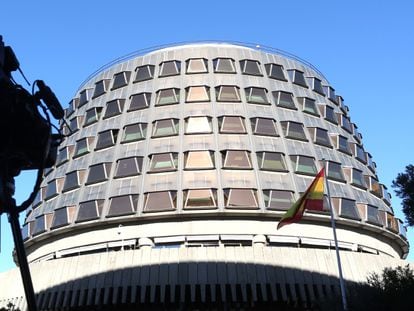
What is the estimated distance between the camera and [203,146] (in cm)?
3875

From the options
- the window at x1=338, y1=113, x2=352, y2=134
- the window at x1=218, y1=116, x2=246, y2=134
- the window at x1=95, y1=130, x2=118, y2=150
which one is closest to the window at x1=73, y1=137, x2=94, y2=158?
the window at x1=95, y1=130, x2=118, y2=150

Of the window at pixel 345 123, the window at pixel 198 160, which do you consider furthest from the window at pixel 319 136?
the window at pixel 198 160

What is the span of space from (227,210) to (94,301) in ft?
36.2

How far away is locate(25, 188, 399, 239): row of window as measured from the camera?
35.6 m

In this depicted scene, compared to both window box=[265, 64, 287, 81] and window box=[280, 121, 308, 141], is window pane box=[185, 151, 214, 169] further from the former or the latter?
window box=[265, 64, 287, 81]

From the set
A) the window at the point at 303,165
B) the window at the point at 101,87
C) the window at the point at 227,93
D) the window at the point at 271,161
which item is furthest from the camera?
the window at the point at 101,87

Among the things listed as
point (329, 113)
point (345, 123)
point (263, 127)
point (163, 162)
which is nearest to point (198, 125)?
point (163, 162)

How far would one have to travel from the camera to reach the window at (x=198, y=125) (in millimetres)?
39906

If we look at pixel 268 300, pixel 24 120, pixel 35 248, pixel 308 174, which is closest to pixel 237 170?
pixel 308 174

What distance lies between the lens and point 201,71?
44094 mm

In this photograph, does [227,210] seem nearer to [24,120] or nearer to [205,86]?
[205,86]

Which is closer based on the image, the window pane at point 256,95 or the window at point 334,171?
A: the window at point 334,171

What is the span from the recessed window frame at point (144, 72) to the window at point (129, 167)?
9.23 metres

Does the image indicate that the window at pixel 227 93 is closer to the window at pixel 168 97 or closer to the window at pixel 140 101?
the window at pixel 168 97
